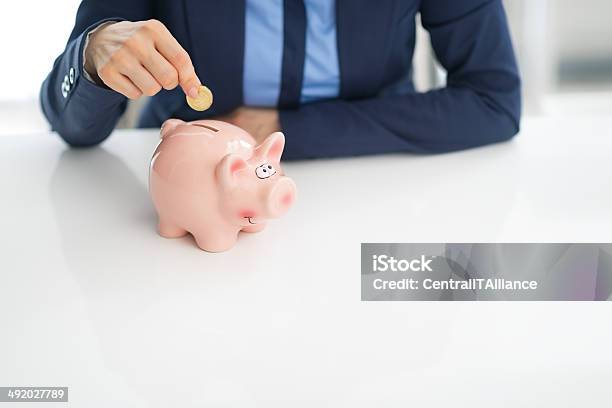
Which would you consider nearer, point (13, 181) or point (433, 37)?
point (13, 181)

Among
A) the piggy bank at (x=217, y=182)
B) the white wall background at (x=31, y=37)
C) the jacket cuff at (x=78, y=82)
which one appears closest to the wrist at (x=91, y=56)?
the jacket cuff at (x=78, y=82)

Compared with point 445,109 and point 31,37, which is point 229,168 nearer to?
point 445,109

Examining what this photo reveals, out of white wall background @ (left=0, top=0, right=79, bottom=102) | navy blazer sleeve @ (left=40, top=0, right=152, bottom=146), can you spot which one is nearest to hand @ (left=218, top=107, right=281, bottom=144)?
navy blazer sleeve @ (left=40, top=0, right=152, bottom=146)

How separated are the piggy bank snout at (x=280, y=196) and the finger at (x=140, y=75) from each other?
126mm

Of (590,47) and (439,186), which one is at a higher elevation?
(439,186)

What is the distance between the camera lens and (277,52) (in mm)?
853

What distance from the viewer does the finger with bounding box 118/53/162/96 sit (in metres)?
0.60

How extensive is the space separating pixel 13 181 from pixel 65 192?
0.08m

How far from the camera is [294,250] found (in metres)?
0.65

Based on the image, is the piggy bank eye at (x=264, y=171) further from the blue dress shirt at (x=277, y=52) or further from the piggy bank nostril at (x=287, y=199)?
the blue dress shirt at (x=277, y=52)

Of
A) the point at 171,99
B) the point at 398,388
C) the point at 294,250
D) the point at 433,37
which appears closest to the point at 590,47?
the point at 433,37

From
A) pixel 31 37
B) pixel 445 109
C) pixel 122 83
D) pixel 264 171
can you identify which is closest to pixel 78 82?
pixel 122 83

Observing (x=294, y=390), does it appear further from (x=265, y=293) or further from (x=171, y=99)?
(x=171, y=99)

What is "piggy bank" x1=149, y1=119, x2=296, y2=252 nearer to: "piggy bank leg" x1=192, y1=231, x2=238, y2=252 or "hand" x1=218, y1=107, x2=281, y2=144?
"piggy bank leg" x1=192, y1=231, x2=238, y2=252
